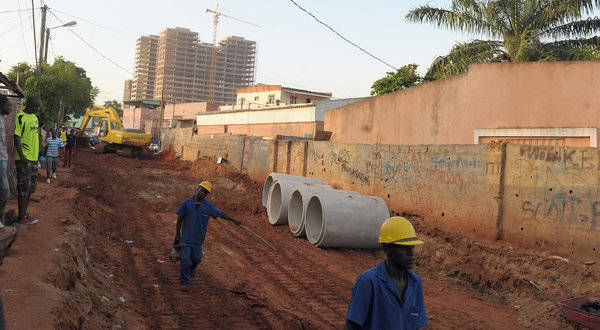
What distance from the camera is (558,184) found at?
332 inches

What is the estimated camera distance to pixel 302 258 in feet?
32.4

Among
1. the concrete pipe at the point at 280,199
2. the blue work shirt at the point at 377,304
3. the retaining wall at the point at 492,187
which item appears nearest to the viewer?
the blue work shirt at the point at 377,304

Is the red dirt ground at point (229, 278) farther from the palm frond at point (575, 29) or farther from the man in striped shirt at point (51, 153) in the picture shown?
the palm frond at point (575, 29)

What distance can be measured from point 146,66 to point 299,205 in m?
169

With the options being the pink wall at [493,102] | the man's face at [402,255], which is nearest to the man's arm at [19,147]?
the man's face at [402,255]

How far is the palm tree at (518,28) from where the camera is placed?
14.7 m

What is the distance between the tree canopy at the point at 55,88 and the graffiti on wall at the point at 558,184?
739 inches

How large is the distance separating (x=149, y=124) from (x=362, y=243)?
206ft

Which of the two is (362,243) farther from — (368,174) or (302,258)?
(368,174)

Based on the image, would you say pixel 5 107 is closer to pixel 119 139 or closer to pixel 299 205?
pixel 299 205

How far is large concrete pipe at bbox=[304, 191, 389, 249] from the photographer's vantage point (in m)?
10.7

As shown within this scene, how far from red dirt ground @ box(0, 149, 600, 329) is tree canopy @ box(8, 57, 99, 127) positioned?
42.0 feet

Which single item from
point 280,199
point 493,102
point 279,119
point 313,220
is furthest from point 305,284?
point 279,119

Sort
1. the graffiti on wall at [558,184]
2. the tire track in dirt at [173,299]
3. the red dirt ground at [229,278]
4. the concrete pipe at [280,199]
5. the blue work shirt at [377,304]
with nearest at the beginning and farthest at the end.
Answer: the blue work shirt at [377,304], the red dirt ground at [229,278], the tire track in dirt at [173,299], the graffiti on wall at [558,184], the concrete pipe at [280,199]
